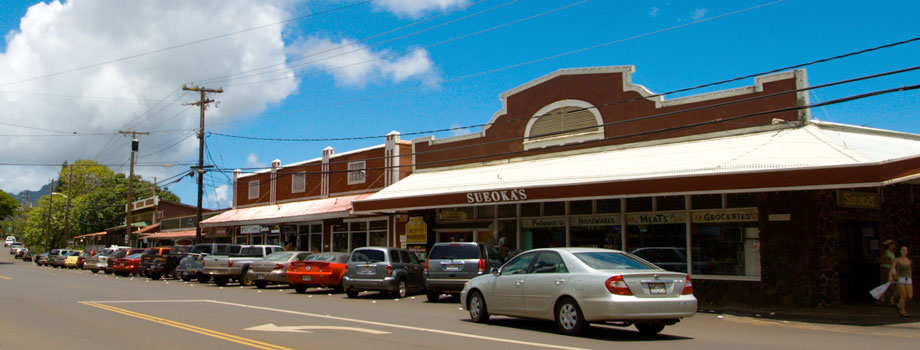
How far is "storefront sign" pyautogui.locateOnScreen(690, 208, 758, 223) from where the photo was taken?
1694cm

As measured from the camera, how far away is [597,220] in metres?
20.5

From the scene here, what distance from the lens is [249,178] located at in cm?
4028

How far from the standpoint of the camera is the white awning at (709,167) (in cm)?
1402

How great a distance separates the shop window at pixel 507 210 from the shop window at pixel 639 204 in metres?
4.41

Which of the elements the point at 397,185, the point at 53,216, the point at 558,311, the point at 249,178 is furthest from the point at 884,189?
the point at 53,216

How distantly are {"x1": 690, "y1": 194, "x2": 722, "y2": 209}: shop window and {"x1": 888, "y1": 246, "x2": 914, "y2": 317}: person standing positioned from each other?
416cm

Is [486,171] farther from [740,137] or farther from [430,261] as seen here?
[740,137]

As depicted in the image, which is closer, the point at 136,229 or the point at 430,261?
the point at 430,261

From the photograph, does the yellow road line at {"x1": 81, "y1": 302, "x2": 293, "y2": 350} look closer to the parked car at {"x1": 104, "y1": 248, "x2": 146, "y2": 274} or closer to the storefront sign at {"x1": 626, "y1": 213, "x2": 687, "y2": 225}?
the storefront sign at {"x1": 626, "y1": 213, "x2": 687, "y2": 225}

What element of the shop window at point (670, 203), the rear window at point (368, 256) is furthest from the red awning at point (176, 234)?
the shop window at point (670, 203)

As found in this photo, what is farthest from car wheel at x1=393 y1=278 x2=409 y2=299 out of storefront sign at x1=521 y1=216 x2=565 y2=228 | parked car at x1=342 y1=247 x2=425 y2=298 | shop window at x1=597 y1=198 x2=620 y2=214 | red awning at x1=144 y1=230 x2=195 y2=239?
red awning at x1=144 y1=230 x2=195 y2=239

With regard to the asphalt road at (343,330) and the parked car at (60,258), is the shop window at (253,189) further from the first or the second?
the asphalt road at (343,330)

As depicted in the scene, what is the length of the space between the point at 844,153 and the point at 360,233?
68.1 feet

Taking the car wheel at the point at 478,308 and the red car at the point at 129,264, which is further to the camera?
the red car at the point at 129,264
